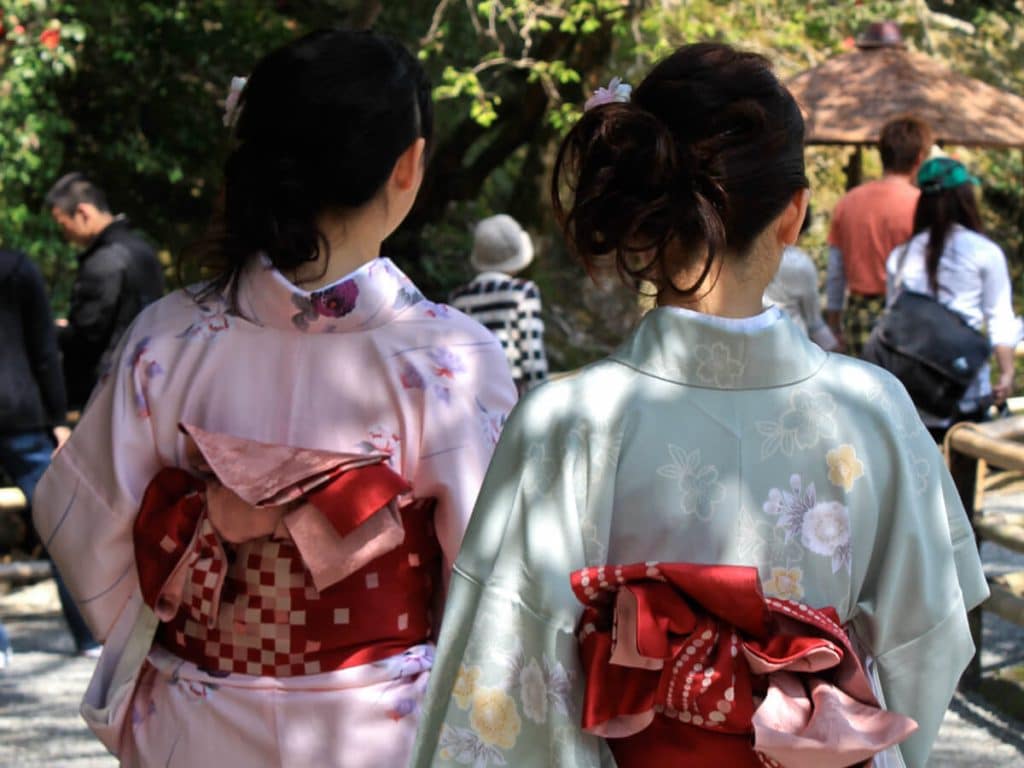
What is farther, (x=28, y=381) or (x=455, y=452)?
(x=28, y=381)

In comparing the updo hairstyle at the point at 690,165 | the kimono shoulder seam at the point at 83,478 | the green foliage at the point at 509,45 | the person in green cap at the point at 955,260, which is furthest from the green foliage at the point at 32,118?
the updo hairstyle at the point at 690,165

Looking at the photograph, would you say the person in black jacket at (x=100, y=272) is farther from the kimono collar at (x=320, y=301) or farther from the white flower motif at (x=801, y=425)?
the white flower motif at (x=801, y=425)

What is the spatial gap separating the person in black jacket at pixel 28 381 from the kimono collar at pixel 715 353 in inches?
155

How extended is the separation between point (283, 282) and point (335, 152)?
0.20m

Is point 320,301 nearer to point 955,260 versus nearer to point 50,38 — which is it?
point 955,260

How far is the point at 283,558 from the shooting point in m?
2.05

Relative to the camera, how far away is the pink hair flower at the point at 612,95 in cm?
172

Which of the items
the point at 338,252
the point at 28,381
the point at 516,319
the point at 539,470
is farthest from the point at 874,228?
the point at 539,470

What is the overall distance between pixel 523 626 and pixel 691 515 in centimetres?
22

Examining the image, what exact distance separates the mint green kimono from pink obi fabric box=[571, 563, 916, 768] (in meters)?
0.04

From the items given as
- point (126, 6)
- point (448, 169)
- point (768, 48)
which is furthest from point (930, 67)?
point (126, 6)

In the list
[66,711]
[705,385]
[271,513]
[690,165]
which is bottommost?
[66,711]

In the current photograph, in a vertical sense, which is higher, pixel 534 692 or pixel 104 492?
pixel 534 692

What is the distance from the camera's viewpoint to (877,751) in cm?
153
